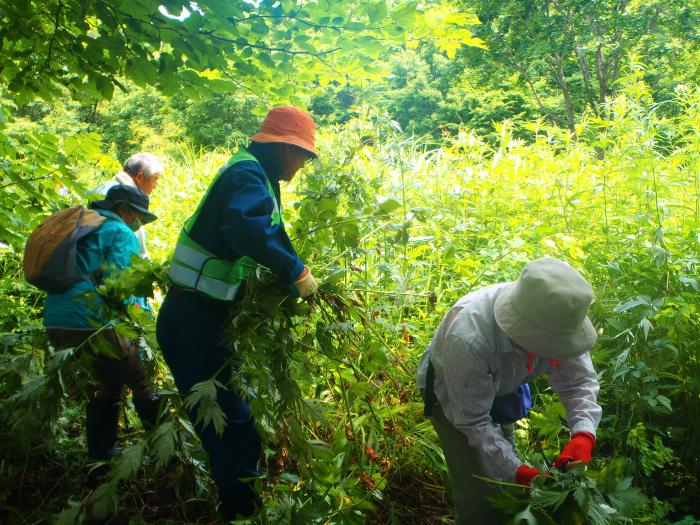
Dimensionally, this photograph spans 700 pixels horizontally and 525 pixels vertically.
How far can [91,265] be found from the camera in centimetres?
262

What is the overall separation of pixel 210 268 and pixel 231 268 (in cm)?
8

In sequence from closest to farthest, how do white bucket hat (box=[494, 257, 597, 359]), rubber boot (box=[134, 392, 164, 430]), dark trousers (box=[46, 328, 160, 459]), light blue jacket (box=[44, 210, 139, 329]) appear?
1. white bucket hat (box=[494, 257, 597, 359])
2. light blue jacket (box=[44, 210, 139, 329])
3. dark trousers (box=[46, 328, 160, 459])
4. rubber boot (box=[134, 392, 164, 430])

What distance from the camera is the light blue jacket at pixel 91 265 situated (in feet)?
8.40

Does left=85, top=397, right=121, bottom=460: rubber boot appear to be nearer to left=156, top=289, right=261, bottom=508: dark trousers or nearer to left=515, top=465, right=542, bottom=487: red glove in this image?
left=156, top=289, right=261, bottom=508: dark trousers

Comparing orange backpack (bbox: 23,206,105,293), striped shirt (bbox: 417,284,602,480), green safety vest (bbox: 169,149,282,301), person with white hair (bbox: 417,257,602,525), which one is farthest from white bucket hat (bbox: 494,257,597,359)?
orange backpack (bbox: 23,206,105,293)

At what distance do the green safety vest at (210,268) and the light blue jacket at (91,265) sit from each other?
2.24 feet

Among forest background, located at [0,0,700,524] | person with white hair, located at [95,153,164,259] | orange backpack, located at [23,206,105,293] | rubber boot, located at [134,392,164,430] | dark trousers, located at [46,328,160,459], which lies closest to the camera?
forest background, located at [0,0,700,524]

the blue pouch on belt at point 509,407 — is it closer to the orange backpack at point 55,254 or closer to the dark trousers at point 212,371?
the dark trousers at point 212,371

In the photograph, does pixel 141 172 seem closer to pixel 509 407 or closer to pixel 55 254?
pixel 55 254

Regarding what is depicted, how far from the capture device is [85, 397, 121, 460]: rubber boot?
272 centimetres

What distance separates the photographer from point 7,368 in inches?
86.6

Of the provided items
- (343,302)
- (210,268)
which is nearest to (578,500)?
(343,302)

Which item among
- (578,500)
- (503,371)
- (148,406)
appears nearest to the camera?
(578,500)

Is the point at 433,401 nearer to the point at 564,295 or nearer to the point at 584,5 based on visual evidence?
the point at 564,295
